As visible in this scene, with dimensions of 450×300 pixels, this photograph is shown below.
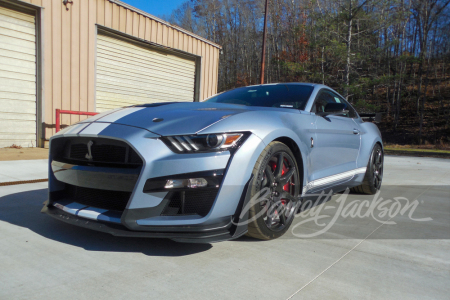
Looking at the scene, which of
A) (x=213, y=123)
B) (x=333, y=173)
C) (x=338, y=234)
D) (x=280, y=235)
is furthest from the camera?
(x=333, y=173)

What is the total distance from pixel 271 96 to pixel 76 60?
7.39 meters

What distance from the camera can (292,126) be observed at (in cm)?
281

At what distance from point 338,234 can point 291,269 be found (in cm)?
92

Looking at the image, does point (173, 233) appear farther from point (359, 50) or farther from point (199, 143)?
point (359, 50)

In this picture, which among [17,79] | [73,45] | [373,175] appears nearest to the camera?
[373,175]

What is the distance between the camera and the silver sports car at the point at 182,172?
206 cm

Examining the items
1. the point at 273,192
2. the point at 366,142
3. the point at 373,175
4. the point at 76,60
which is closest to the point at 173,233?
the point at 273,192

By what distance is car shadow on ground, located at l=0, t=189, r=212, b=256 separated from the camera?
232cm

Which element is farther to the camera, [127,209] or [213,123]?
[213,123]

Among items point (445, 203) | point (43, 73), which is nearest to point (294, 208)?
point (445, 203)

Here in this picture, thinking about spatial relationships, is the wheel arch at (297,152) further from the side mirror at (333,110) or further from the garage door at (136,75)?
the garage door at (136,75)

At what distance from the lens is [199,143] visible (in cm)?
214

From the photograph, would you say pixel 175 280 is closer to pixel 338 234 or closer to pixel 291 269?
pixel 291 269

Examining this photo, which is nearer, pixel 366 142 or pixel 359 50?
pixel 366 142
